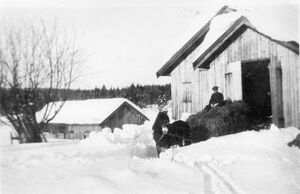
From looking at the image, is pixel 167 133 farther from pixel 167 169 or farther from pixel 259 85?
pixel 259 85

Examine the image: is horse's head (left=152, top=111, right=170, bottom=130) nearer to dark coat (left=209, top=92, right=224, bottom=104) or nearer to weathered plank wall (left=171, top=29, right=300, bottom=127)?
dark coat (left=209, top=92, right=224, bottom=104)

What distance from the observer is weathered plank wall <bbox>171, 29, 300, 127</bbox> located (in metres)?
12.2

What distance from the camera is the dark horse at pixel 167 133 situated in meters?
10.0

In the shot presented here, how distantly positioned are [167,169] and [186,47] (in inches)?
407

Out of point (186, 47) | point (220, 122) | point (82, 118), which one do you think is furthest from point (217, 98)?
point (82, 118)

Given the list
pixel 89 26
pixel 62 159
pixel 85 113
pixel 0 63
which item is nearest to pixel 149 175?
pixel 62 159

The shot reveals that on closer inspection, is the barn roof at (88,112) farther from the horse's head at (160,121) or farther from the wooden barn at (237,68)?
the horse's head at (160,121)

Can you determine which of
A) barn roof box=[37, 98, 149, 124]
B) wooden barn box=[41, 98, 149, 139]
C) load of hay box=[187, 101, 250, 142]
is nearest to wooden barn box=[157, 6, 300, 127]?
load of hay box=[187, 101, 250, 142]

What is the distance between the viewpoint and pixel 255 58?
1312 centimetres

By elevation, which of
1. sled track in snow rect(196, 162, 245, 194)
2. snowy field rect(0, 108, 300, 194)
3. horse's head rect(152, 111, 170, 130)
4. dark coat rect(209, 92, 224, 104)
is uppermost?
dark coat rect(209, 92, 224, 104)

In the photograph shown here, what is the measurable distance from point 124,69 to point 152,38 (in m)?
1.51

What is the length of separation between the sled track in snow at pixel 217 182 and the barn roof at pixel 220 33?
20.0ft

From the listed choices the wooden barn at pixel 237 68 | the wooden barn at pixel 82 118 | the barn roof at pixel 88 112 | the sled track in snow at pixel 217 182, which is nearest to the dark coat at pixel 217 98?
the wooden barn at pixel 237 68

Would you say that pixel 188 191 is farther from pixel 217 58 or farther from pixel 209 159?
pixel 217 58
